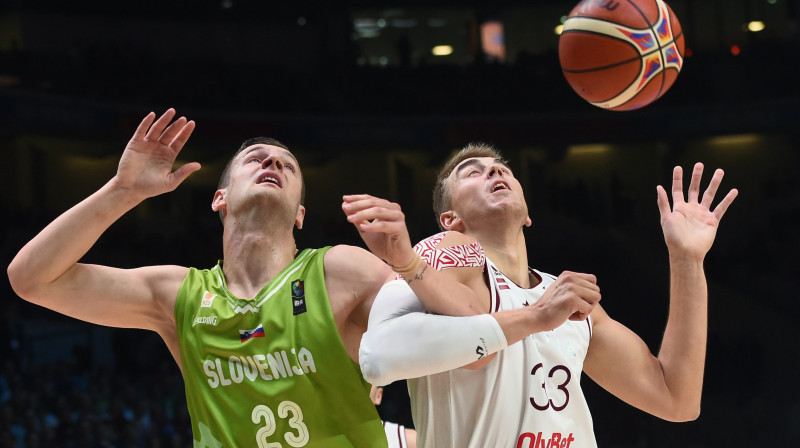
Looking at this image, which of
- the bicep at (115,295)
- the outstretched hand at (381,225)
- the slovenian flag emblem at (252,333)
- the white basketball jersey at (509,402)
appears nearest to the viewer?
the outstretched hand at (381,225)

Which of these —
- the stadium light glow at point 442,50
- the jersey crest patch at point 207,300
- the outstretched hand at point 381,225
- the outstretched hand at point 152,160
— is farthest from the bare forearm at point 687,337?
the stadium light glow at point 442,50

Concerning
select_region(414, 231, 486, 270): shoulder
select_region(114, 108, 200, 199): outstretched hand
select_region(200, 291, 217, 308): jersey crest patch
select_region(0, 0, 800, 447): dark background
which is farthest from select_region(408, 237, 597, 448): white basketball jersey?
select_region(0, 0, 800, 447): dark background

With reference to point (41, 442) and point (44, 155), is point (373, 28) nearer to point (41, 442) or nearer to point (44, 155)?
point (44, 155)

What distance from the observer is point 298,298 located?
310 cm

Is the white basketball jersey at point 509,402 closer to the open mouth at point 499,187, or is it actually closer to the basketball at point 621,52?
the open mouth at point 499,187

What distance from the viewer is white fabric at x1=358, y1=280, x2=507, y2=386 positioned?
97.3 inches

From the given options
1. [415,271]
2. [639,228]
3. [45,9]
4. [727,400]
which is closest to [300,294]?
[415,271]

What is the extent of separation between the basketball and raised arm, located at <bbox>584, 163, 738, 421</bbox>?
0.86m

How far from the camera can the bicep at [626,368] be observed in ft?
10.5

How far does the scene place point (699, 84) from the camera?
518 inches

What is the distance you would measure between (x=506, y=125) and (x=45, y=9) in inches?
272

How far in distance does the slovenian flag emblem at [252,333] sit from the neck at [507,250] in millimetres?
841

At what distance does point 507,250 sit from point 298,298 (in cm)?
77

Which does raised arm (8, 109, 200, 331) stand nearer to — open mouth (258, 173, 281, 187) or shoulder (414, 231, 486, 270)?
open mouth (258, 173, 281, 187)
